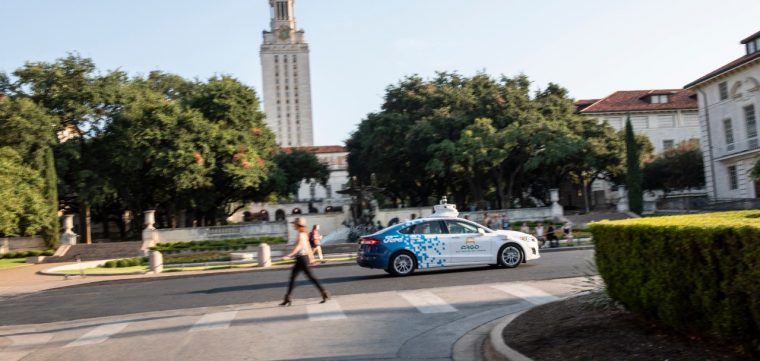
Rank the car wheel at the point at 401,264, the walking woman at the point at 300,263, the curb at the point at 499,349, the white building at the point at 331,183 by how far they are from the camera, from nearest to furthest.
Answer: the curb at the point at 499,349
the walking woman at the point at 300,263
the car wheel at the point at 401,264
the white building at the point at 331,183

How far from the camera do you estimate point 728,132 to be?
159 ft

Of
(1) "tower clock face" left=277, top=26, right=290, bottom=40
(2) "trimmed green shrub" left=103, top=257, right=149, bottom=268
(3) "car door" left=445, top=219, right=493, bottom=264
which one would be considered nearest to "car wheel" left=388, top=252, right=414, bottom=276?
(3) "car door" left=445, top=219, right=493, bottom=264

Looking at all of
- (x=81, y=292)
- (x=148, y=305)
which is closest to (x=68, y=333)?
(x=148, y=305)

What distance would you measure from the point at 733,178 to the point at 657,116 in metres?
24.0

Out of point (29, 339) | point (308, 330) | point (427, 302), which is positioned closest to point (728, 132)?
point (427, 302)

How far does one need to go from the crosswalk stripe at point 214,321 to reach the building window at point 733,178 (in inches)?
1747

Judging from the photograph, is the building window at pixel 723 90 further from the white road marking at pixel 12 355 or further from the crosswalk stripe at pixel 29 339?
the white road marking at pixel 12 355

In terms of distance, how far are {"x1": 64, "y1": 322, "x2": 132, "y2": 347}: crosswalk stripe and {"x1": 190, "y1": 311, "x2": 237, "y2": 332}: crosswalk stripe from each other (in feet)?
4.33

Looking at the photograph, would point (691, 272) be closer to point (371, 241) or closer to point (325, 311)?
point (325, 311)

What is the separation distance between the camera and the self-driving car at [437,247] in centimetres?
1717

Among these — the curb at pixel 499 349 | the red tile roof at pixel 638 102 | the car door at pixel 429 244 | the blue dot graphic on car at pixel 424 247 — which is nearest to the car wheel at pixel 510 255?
the car door at pixel 429 244

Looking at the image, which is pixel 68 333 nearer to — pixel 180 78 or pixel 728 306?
pixel 728 306

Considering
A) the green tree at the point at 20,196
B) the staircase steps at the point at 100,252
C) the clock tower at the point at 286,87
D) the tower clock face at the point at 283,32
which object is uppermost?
the tower clock face at the point at 283,32

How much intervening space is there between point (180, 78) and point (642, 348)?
61.6 meters
